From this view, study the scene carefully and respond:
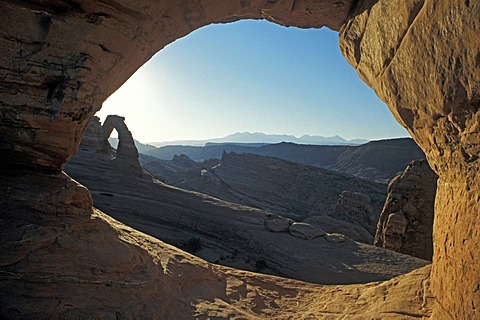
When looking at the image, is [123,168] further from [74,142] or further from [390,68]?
[390,68]

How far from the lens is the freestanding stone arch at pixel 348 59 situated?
9.04ft

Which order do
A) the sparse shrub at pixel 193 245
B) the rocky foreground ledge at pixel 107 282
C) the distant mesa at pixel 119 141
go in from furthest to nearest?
1. the distant mesa at pixel 119 141
2. the sparse shrub at pixel 193 245
3. the rocky foreground ledge at pixel 107 282

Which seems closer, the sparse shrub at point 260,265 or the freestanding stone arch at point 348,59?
the freestanding stone arch at point 348,59

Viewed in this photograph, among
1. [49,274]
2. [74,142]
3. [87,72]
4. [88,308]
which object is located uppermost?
[87,72]

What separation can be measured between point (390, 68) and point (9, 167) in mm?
5121

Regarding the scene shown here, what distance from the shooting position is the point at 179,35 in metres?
5.31

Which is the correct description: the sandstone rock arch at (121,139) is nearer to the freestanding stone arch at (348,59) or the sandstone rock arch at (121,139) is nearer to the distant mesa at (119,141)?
the distant mesa at (119,141)

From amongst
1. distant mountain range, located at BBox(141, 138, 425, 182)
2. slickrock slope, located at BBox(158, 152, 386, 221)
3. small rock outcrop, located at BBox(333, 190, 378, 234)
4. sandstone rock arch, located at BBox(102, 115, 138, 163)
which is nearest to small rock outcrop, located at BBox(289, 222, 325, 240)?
small rock outcrop, located at BBox(333, 190, 378, 234)

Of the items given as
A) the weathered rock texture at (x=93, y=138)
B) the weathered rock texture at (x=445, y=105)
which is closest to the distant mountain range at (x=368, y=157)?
the weathered rock texture at (x=93, y=138)

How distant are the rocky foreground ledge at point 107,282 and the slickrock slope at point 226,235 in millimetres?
5932

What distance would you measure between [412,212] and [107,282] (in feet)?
35.2

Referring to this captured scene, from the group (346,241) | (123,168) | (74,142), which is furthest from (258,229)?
(74,142)

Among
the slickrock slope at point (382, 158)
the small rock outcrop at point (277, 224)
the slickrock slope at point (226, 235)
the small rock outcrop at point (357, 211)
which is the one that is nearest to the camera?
the slickrock slope at point (226, 235)

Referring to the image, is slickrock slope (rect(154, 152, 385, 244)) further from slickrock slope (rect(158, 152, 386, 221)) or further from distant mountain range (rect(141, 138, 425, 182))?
distant mountain range (rect(141, 138, 425, 182))
